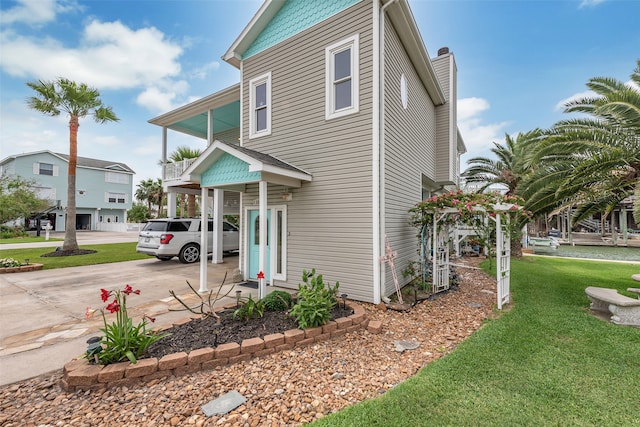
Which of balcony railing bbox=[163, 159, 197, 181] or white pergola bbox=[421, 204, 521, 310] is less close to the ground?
balcony railing bbox=[163, 159, 197, 181]

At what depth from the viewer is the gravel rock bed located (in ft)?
7.82

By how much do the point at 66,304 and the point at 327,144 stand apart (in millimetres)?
6434

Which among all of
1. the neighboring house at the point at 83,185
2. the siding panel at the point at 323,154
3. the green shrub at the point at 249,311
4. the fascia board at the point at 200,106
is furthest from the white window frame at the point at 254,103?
the neighboring house at the point at 83,185

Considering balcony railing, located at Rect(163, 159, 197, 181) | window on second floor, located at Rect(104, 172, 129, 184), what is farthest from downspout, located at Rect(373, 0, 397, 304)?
window on second floor, located at Rect(104, 172, 129, 184)

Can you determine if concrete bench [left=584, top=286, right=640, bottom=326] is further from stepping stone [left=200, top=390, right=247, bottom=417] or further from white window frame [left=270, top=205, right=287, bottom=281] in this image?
white window frame [left=270, top=205, right=287, bottom=281]

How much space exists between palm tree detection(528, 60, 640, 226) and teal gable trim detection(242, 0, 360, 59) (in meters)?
5.78

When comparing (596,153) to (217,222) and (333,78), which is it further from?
(217,222)

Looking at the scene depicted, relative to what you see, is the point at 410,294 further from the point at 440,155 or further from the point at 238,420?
the point at 440,155

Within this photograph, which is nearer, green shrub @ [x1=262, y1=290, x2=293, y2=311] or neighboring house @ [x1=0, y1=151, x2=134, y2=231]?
green shrub @ [x1=262, y1=290, x2=293, y2=311]

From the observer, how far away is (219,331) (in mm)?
3779

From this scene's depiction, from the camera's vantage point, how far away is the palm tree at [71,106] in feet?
37.9

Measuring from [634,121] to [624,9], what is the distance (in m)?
6.75

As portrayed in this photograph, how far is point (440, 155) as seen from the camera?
35.7 feet

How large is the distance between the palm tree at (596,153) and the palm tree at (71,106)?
55.4 feet
